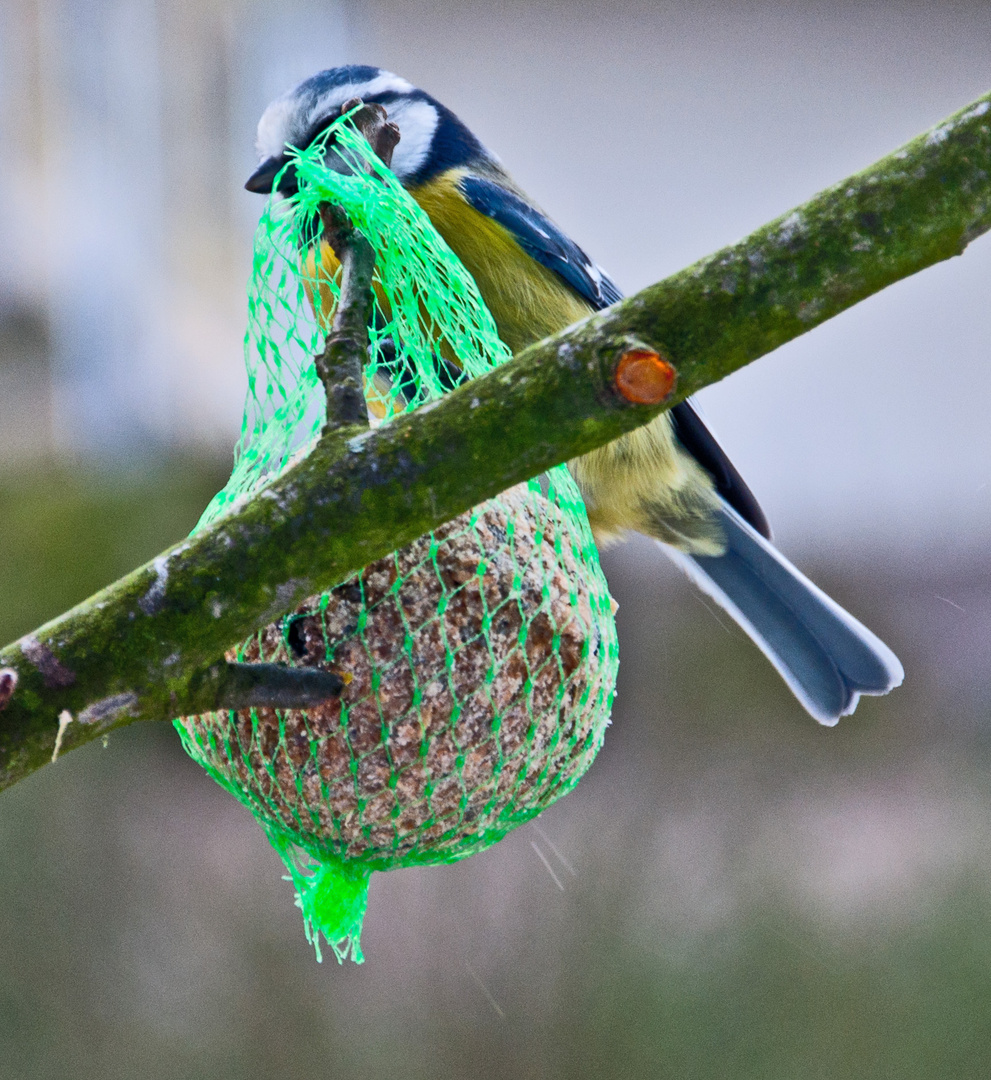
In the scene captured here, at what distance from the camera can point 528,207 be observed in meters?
1.51

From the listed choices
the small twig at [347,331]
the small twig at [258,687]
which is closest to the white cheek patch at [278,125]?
the small twig at [347,331]

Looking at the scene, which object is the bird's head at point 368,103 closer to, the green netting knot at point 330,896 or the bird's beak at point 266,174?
the bird's beak at point 266,174

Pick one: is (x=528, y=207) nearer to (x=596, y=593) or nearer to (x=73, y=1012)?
(x=596, y=593)

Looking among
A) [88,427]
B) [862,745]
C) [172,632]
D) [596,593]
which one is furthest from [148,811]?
[172,632]

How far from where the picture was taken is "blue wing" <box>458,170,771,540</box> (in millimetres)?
1458

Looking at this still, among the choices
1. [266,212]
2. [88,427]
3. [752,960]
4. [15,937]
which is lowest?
[752,960]

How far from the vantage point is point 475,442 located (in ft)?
2.20

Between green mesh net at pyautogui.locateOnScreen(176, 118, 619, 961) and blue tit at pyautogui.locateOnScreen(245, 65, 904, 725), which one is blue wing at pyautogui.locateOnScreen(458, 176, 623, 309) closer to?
blue tit at pyautogui.locateOnScreen(245, 65, 904, 725)

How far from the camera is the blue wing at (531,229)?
1.46 metres

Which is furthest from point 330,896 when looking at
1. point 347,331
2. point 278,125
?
point 278,125

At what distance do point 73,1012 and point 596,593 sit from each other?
2283mm

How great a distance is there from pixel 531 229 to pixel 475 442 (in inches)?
33.4

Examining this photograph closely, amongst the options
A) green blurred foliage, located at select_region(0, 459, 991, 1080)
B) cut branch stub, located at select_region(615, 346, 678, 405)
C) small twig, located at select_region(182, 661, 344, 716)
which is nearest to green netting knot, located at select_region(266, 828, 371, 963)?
small twig, located at select_region(182, 661, 344, 716)

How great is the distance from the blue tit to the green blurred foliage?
4.15ft
